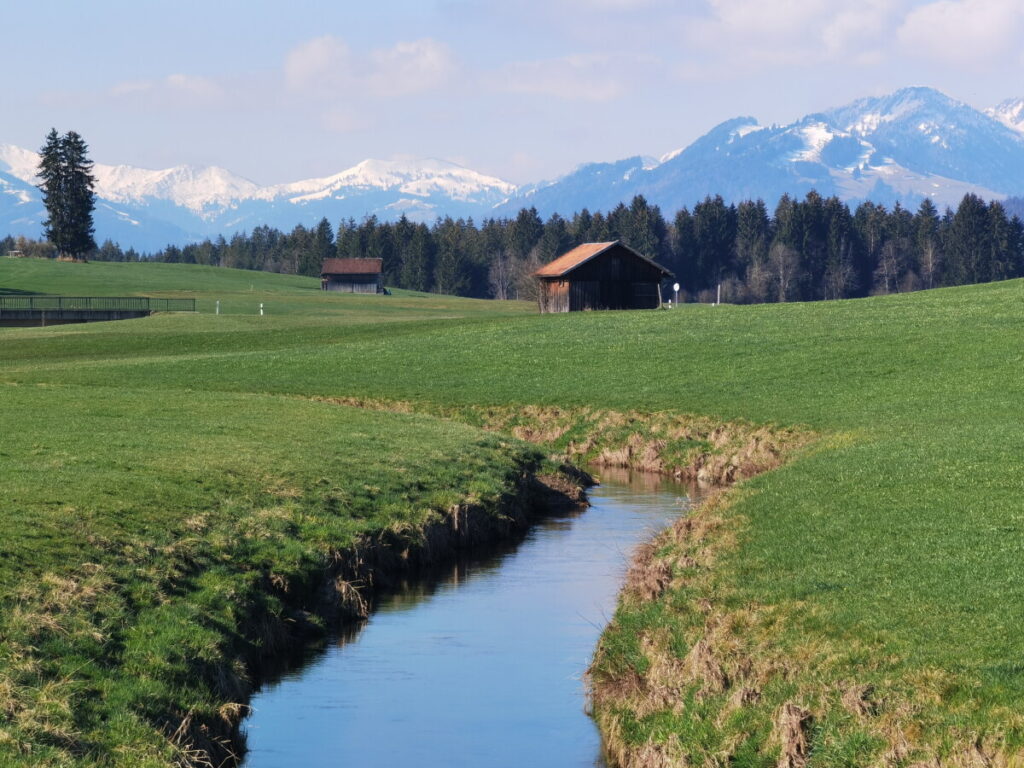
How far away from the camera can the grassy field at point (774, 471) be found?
14.8m

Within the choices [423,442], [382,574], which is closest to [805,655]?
[382,574]

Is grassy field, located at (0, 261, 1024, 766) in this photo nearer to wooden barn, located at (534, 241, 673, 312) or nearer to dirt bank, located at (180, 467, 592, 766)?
dirt bank, located at (180, 467, 592, 766)

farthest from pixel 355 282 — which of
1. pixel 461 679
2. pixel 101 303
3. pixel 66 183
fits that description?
pixel 461 679

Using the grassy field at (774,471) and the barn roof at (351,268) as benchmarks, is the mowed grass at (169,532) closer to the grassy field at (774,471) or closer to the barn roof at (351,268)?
the grassy field at (774,471)

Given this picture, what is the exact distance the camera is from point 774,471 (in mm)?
33156

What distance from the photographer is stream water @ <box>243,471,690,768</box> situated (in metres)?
17.4

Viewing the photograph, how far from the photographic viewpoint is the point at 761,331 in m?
70.3

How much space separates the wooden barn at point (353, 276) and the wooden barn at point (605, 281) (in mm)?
93627

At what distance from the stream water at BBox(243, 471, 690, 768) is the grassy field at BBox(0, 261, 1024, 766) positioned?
1.37 meters

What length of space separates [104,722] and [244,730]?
324 centimetres

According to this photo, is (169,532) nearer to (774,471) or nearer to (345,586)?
(345,586)

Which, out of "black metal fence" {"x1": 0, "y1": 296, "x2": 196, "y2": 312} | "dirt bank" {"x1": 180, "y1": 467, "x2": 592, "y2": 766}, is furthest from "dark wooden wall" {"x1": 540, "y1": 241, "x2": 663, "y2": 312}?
"dirt bank" {"x1": 180, "y1": 467, "x2": 592, "y2": 766}

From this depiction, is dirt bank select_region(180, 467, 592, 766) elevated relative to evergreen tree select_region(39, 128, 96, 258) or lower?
lower

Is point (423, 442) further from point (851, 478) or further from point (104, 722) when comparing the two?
point (104, 722)
